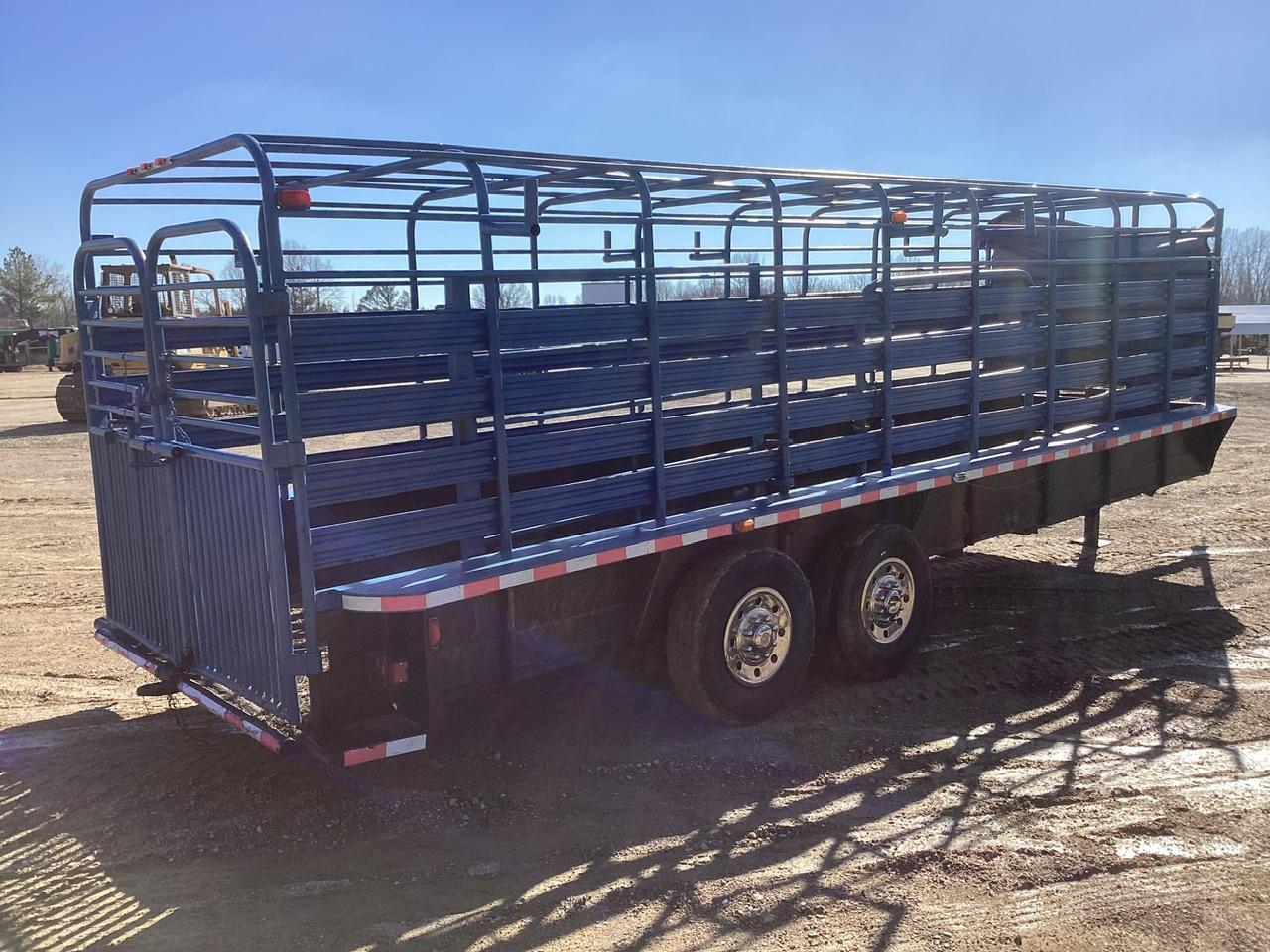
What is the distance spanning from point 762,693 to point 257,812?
2476mm

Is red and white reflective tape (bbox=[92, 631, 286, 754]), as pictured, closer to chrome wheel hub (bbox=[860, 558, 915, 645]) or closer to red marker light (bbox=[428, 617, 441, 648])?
red marker light (bbox=[428, 617, 441, 648])

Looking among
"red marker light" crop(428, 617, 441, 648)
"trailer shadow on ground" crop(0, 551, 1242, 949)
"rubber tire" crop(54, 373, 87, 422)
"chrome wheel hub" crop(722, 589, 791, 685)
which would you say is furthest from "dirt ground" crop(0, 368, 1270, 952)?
"rubber tire" crop(54, 373, 87, 422)

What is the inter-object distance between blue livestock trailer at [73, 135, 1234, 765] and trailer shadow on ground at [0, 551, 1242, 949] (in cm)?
40

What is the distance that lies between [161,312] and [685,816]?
341cm

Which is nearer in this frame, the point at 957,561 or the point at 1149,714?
the point at 1149,714

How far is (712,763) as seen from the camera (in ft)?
16.5

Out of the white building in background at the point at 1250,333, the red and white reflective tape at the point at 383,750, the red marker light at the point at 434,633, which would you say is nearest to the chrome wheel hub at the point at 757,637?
the red marker light at the point at 434,633


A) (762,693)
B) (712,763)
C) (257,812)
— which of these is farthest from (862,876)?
(257,812)

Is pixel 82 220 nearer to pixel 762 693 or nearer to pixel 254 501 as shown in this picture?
pixel 254 501

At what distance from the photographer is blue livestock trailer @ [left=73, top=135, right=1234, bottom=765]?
4098 mm

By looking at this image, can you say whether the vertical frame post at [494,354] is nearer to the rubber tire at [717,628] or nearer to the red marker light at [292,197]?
the red marker light at [292,197]

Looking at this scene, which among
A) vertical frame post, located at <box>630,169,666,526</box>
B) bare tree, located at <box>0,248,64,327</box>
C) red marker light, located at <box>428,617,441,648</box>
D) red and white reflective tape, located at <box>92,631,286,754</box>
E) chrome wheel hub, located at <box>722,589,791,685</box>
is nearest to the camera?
red and white reflective tape, located at <box>92,631,286,754</box>

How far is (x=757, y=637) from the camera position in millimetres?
5391

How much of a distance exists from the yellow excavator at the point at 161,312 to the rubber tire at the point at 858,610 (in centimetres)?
344
